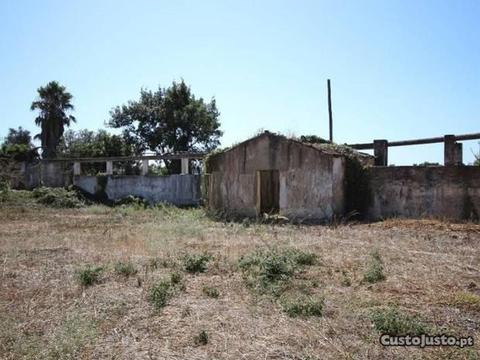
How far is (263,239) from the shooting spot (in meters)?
11.4

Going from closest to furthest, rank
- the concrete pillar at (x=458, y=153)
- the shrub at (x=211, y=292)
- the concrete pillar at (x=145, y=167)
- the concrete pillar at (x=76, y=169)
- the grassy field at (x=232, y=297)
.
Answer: the grassy field at (x=232, y=297), the shrub at (x=211, y=292), the concrete pillar at (x=458, y=153), the concrete pillar at (x=145, y=167), the concrete pillar at (x=76, y=169)

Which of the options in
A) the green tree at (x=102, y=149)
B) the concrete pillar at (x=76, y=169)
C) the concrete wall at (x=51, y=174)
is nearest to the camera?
the concrete pillar at (x=76, y=169)

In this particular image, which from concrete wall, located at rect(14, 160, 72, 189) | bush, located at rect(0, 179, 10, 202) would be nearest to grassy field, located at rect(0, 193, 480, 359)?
bush, located at rect(0, 179, 10, 202)

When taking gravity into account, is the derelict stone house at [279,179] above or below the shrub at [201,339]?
above

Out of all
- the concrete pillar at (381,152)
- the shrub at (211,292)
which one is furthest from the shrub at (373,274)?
the concrete pillar at (381,152)

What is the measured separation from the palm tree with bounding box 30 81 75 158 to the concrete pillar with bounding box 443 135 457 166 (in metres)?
31.2

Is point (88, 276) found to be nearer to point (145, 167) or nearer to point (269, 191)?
point (269, 191)

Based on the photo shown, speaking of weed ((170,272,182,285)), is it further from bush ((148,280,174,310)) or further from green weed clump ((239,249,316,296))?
green weed clump ((239,249,316,296))

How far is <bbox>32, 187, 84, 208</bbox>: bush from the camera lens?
79.9ft

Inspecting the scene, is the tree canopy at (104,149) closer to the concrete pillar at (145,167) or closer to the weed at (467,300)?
the concrete pillar at (145,167)

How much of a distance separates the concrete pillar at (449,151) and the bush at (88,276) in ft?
39.8

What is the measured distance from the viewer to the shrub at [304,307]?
209 inches

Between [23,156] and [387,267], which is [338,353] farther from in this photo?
[23,156]

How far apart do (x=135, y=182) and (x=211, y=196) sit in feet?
29.0
